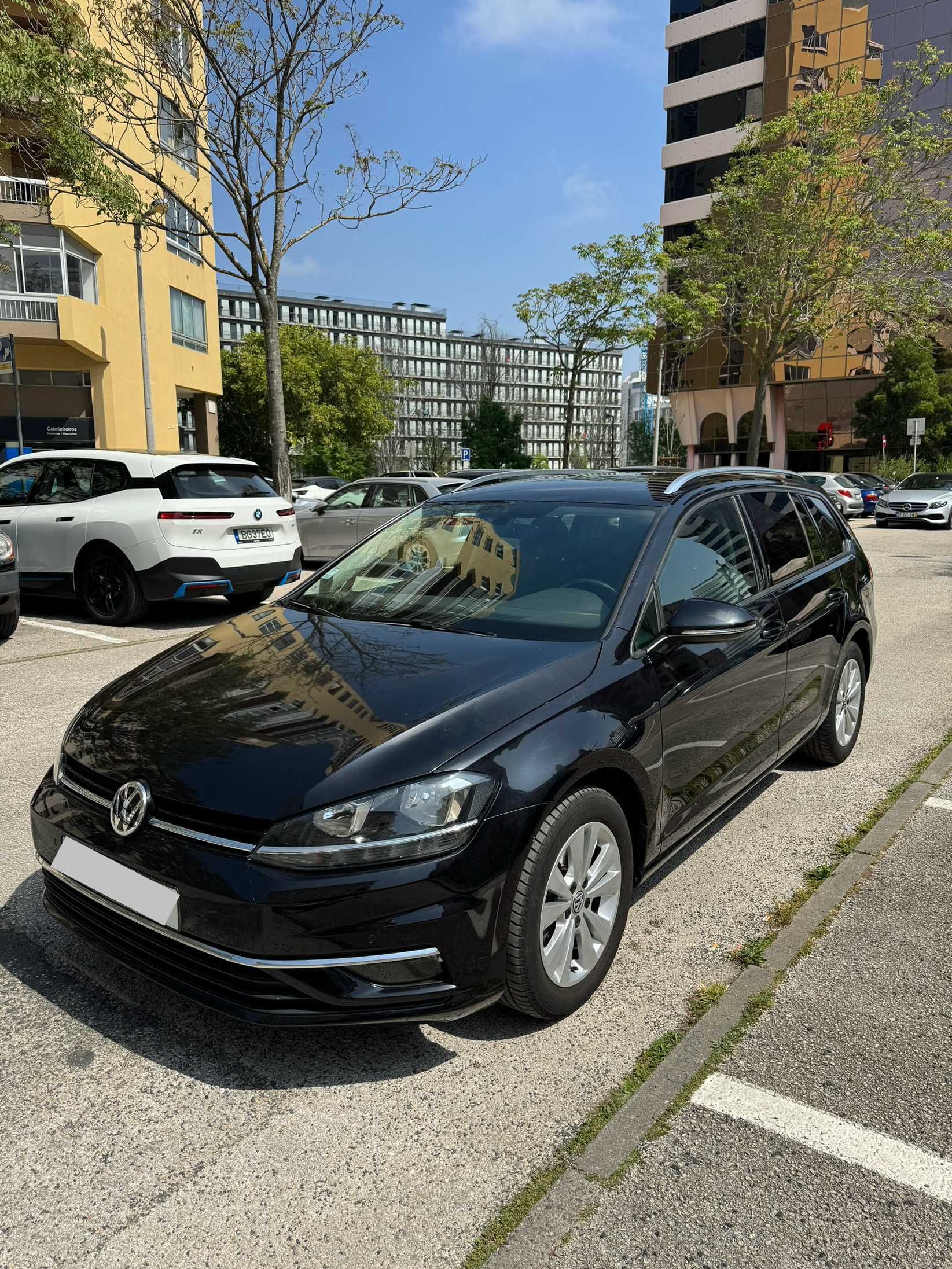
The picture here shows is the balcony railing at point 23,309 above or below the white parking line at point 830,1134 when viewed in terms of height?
above

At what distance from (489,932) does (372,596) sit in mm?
1654

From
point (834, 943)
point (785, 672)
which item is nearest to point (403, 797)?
point (834, 943)

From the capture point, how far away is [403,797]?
237 cm

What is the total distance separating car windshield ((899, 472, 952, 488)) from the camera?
27.2 metres

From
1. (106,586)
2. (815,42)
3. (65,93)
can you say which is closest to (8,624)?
(106,586)

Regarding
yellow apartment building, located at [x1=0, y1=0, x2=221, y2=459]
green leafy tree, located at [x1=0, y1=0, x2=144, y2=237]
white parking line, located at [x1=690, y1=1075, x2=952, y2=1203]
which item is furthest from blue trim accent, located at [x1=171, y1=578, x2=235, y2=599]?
yellow apartment building, located at [x1=0, y1=0, x2=221, y2=459]

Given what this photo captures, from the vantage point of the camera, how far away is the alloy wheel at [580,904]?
8.63 feet

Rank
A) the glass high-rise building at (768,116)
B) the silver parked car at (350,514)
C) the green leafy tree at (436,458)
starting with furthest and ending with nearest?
the green leafy tree at (436,458)
the glass high-rise building at (768,116)
the silver parked car at (350,514)

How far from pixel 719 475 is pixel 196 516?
19.4 ft

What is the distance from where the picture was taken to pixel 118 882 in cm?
255

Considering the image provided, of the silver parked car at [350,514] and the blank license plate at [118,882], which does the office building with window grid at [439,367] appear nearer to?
the silver parked car at [350,514]

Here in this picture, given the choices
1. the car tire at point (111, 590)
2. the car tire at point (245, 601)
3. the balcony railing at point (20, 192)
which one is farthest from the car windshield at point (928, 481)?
the balcony railing at point (20, 192)

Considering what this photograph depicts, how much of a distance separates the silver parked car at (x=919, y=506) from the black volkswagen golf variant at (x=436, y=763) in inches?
945

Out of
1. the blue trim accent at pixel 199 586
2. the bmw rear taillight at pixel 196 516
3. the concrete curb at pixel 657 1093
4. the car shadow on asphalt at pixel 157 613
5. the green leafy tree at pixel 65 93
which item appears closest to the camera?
the concrete curb at pixel 657 1093
